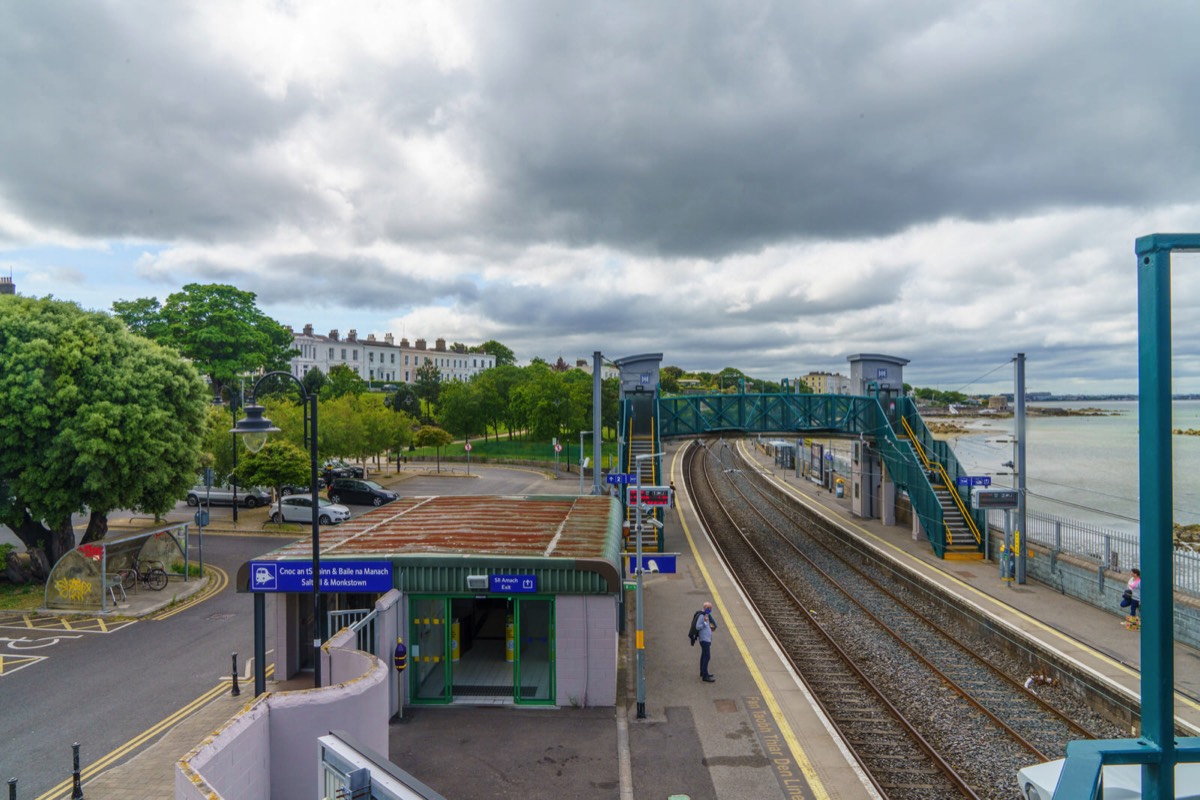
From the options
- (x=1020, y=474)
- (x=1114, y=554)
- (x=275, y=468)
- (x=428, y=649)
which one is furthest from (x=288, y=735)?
(x=275, y=468)

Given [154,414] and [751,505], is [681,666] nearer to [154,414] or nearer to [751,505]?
[154,414]

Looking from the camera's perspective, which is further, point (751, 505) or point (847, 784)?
point (751, 505)

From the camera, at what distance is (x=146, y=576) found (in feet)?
75.6

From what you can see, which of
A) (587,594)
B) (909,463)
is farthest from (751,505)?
(587,594)

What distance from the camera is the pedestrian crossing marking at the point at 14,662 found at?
16375 mm

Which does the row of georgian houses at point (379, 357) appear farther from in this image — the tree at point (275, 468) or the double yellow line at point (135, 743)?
the double yellow line at point (135, 743)

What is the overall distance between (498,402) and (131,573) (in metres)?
50.7

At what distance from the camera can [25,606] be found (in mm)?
21281

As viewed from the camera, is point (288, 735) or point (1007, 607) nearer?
point (288, 735)

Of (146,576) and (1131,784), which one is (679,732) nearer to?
(1131,784)

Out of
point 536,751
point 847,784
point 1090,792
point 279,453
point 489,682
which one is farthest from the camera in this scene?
point 279,453

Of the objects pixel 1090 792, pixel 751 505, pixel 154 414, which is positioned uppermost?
pixel 154 414

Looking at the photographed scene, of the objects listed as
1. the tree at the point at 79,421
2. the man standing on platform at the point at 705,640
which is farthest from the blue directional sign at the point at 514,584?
the tree at the point at 79,421

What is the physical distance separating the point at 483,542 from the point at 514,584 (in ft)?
7.24
